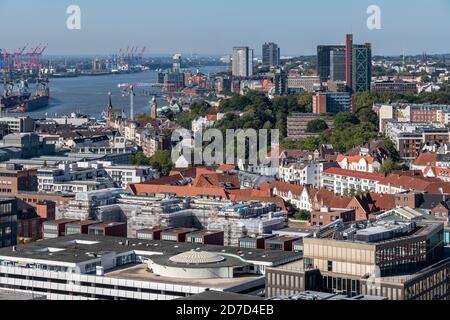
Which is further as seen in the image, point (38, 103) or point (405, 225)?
point (38, 103)

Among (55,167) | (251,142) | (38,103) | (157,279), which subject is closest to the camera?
(157,279)

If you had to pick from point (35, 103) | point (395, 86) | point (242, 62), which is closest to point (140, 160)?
point (395, 86)

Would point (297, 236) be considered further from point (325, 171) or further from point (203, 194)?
point (325, 171)

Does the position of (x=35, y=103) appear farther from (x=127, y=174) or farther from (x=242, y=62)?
(x=127, y=174)

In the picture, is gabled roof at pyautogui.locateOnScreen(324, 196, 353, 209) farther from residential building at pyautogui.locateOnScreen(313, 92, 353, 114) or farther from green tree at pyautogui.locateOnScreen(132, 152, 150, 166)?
residential building at pyautogui.locateOnScreen(313, 92, 353, 114)

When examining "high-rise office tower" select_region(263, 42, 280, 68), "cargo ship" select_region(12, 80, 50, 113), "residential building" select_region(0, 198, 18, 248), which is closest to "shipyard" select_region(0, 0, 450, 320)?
"residential building" select_region(0, 198, 18, 248)

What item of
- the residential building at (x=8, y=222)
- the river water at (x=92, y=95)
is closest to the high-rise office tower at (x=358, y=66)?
the river water at (x=92, y=95)
